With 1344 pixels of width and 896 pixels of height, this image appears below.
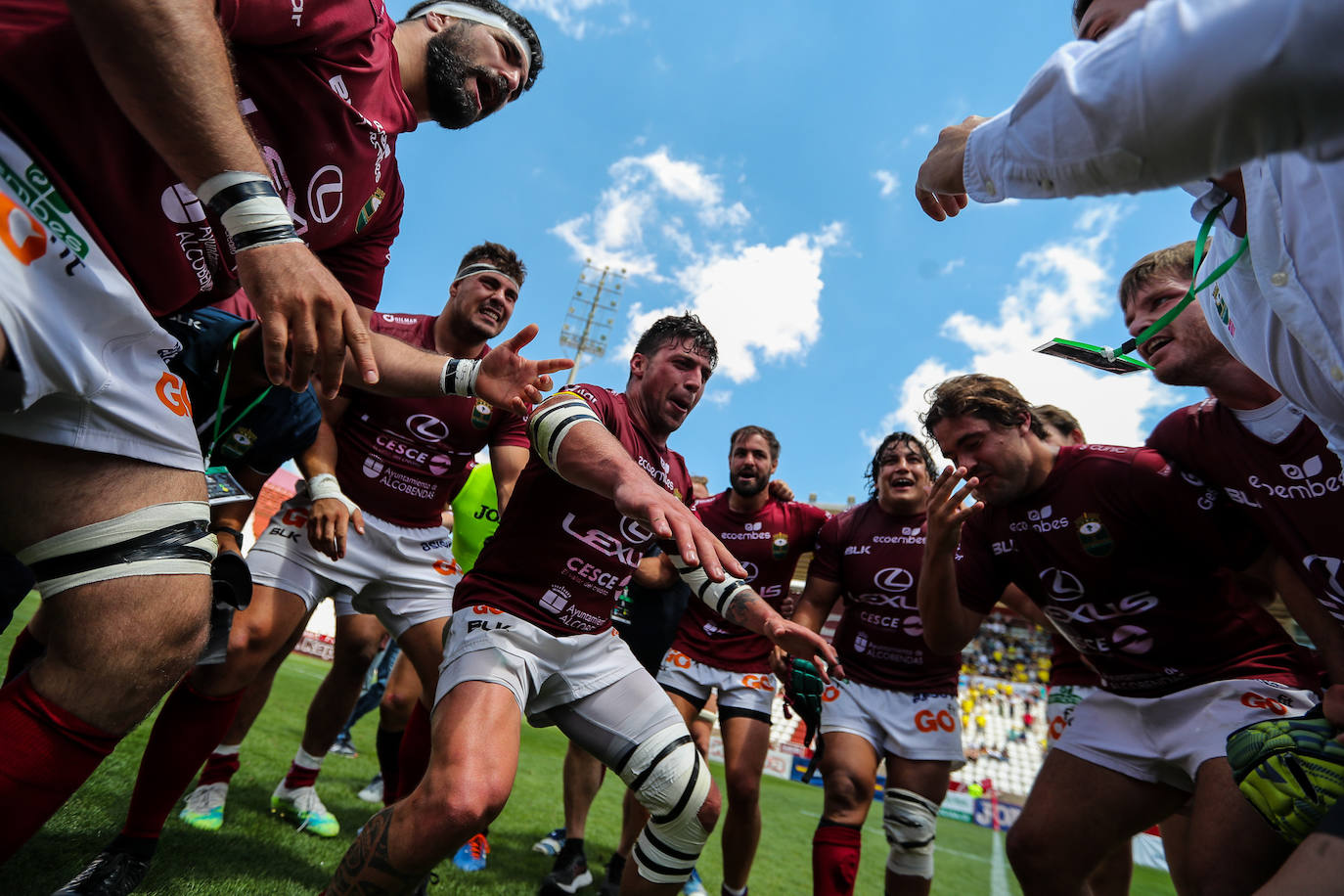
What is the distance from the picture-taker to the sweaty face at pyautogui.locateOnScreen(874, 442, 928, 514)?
4941 mm

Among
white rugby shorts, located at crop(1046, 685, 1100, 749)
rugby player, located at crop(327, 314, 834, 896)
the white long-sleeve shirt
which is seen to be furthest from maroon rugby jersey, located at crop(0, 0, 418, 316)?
white rugby shorts, located at crop(1046, 685, 1100, 749)

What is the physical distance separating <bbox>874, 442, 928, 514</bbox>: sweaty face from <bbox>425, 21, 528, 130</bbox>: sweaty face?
3575mm

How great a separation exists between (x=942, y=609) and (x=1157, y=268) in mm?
1828

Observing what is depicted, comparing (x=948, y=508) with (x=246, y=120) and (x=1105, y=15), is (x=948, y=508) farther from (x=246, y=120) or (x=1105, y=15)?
(x=246, y=120)

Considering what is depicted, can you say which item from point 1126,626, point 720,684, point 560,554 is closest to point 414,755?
point 560,554

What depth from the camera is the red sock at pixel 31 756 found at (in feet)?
4.07

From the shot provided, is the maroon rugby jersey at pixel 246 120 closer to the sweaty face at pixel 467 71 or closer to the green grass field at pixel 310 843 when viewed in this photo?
the sweaty face at pixel 467 71

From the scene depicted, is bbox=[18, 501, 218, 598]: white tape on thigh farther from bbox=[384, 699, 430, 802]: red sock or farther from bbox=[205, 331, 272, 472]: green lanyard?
bbox=[384, 699, 430, 802]: red sock

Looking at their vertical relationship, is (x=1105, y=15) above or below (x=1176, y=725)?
above

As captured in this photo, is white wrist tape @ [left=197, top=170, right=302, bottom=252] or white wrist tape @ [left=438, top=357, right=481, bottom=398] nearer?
white wrist tape @ [left=197, top=170, right=302, bottom=252]

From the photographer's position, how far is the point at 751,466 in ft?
18.0

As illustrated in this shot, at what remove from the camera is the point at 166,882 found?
249cm

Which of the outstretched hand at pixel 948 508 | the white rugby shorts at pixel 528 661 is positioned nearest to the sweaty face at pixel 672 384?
the white rugby shorts at pixel 528 661

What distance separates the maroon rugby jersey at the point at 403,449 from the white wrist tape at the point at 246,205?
2661 mm
